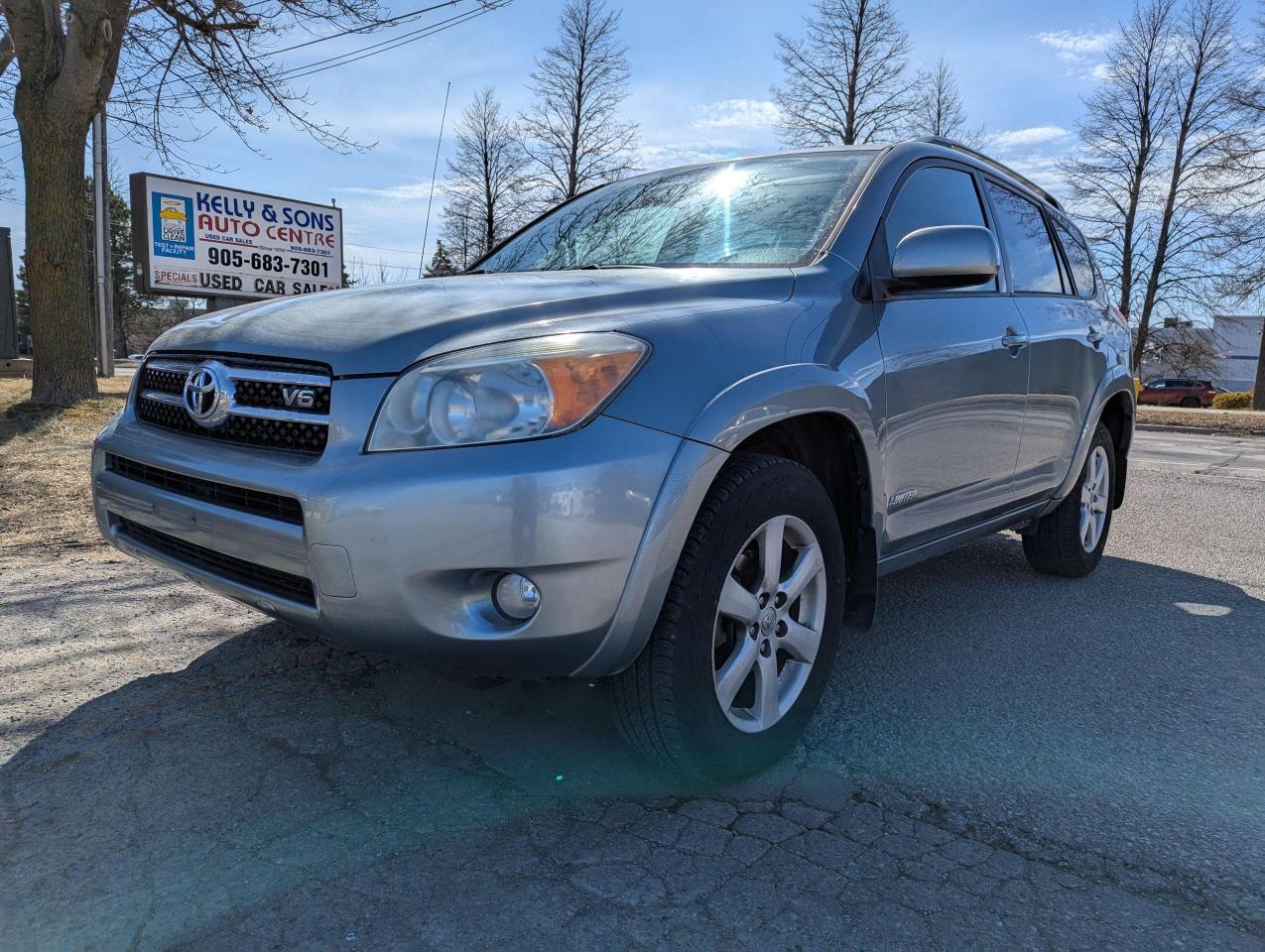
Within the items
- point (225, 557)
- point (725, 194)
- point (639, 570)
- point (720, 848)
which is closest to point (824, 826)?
point (720, 848)

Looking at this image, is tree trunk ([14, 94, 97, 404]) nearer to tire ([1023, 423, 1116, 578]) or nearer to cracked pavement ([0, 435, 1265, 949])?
cracked pavement ([0, 435, 1265, 949])

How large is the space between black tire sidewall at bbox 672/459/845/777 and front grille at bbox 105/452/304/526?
2.96ft

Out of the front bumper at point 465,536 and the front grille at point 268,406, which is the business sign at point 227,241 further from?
the front bumper at point 465,536

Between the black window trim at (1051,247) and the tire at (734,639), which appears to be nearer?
the tire at (734,639)

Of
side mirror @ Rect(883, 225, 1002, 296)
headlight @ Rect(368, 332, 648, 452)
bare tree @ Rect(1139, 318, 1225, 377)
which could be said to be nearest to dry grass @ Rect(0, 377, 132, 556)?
headlight @ Rect(368, 332, 648, 452)

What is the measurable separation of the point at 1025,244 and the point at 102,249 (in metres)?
20.2

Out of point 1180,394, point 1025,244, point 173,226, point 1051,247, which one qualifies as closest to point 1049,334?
point 1025,244

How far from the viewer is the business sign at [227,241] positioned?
14.5 meters

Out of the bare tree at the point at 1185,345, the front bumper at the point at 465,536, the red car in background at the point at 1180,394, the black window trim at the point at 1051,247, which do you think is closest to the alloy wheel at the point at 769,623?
the front bumper at the point at 465,536

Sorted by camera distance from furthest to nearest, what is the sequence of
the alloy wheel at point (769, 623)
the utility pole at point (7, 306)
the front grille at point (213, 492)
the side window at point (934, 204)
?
the utility pole at point (7, 306) → the side window at point (934, 204) → the alloy wheel at point (769, 623) → the front grille at point (213, 492)

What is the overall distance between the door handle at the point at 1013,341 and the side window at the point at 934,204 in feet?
0.63

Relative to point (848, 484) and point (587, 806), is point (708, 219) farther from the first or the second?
point (587, 806)

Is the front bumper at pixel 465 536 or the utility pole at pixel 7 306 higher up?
the utility pole at pixel 7 306

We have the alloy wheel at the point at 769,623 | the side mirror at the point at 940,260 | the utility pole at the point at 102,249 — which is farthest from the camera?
the utility pole at the point at 102,249
